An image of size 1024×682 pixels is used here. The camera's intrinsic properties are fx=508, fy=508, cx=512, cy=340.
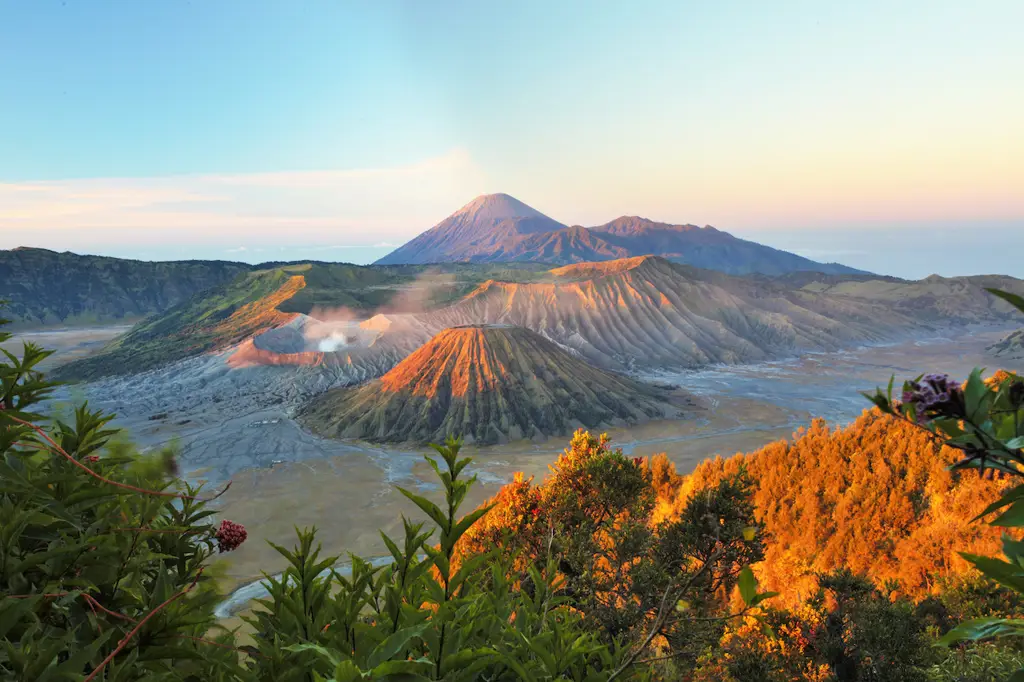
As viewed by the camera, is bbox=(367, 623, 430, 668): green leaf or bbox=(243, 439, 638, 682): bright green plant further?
bbox=(243, 439, 638, 682): bright green plant

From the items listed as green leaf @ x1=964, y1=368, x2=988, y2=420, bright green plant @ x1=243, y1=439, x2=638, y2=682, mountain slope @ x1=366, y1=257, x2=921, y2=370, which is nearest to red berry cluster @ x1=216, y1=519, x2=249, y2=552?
bright green plant @ x1=243, y1=439, x2=638, y2=682

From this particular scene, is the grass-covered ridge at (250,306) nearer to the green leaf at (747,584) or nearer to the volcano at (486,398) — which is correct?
the volcano at (486,398)

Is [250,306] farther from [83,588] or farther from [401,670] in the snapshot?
[401,670]

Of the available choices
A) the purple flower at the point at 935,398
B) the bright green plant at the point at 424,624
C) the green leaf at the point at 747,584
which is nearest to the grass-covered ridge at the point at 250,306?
the bright green plant at the point at 424,624

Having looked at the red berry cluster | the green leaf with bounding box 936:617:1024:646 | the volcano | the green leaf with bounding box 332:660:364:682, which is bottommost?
the volcano

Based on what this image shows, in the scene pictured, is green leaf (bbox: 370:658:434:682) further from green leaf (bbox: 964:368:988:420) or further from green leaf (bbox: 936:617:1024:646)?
green leaf (bbox: 964:368:988:420)

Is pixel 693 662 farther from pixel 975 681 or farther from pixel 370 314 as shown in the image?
pixel 370 314
